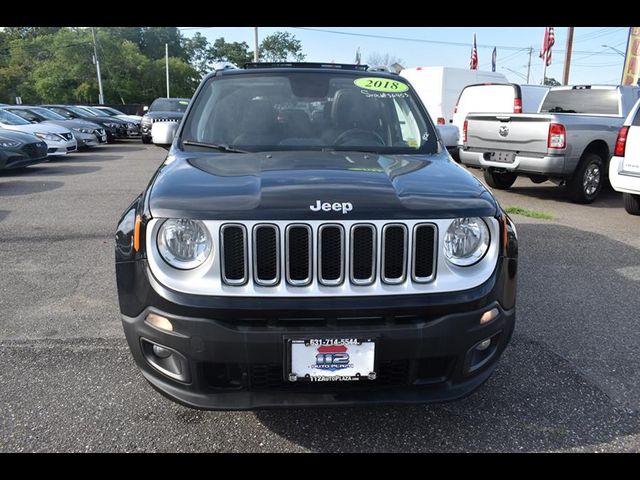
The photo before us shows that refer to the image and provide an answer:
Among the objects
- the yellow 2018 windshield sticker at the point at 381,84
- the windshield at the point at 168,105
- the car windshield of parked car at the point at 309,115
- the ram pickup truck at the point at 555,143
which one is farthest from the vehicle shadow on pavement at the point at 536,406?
the windshield at the point at 168,105

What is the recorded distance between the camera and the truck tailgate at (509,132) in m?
8.26

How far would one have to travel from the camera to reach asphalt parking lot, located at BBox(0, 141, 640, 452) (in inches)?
100

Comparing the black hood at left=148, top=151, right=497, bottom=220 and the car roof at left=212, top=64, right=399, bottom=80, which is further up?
the car roof at left=212, top=64, right=399, bottom=80

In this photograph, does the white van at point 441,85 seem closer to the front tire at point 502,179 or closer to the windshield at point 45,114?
the front tire at point 502,179

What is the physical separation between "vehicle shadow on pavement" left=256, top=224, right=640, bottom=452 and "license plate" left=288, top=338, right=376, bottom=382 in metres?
0.39

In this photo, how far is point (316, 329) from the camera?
7.04ft

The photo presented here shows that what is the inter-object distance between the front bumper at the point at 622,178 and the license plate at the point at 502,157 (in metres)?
1.55

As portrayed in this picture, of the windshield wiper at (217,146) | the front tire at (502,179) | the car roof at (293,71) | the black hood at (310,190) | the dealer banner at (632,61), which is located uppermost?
the dealer banner at (632,61)

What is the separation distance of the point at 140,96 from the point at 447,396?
6728cm

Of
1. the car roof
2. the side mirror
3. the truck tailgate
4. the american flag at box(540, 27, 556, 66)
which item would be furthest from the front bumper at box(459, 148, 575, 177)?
the american flag at box(540, 27, 556, 66)

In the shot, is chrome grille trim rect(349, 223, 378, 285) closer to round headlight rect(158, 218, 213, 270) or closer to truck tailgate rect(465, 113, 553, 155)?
round headlight rect(158, 218, 213, 270)

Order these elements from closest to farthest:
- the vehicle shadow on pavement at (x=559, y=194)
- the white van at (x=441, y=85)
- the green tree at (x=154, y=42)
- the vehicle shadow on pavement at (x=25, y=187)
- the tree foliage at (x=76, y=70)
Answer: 1. the vehicle shadow on pavement at (x=559, y=194)
2. the vehicle shadow on pavement at (x=25, y=187)
3. the white van at (x=441, y=85)
4. the tree foliage at (x=76, y=70)
5. the green tree at (x=154, y=42)
